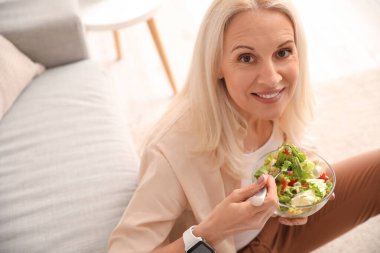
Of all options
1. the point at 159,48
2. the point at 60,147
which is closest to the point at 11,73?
the point at 60,147

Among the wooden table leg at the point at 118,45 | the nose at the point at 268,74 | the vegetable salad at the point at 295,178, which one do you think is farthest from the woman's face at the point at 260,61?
the wooden table leg at the point at 118,45

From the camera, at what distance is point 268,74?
1025 mm

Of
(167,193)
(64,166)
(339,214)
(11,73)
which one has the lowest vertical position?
(339,214)

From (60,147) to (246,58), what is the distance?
900mm

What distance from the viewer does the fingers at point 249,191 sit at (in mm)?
925

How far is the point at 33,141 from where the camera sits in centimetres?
159

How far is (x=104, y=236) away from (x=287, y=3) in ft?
3.02

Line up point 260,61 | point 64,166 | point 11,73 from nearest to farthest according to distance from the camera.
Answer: point 260,61
point 64,166
point 11,73

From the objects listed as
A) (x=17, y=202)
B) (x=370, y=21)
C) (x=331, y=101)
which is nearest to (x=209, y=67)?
(x=17, y=202)

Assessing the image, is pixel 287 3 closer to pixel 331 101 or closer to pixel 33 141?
pixel 33 141

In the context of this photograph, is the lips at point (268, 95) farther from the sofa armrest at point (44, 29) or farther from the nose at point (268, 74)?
the sofa armrest at point (44, 29)

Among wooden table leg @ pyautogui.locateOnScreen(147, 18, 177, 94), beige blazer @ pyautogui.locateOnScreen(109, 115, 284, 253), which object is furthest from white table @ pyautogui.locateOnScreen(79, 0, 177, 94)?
beige blazer @ pyautogui.locateOnScreen(109, 115, 284, 253)

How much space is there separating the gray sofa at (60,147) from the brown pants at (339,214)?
0.53 m

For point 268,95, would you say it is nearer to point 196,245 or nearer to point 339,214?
point 196,245
